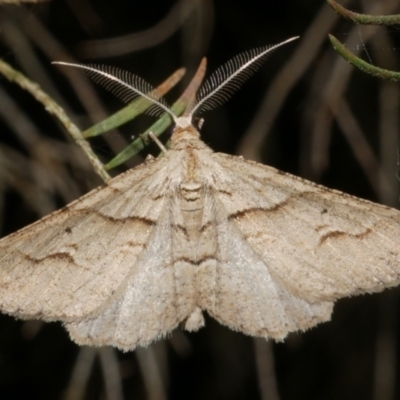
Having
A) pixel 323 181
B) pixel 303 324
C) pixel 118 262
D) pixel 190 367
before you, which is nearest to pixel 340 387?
pixel 190 367

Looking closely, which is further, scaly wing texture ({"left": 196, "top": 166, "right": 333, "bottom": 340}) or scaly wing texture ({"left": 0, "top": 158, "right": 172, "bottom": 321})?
scaly wing texture ({"left": 196, "top": 166, "right": 333, "bottom": 340})

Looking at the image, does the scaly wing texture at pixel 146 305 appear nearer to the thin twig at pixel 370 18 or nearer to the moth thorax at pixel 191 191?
the moth thorax at pixel 191 191

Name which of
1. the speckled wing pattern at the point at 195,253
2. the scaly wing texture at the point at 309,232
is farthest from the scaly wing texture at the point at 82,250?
the scaly wing texture at the point at 309,232

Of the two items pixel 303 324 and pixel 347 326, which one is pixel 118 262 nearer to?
pixel 303 324

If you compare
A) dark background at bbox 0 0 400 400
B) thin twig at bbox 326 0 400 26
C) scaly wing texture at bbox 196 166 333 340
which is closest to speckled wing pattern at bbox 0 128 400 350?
scaly wing texture at bbox 196 166 333 340

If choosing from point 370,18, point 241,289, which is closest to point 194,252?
point 241,289

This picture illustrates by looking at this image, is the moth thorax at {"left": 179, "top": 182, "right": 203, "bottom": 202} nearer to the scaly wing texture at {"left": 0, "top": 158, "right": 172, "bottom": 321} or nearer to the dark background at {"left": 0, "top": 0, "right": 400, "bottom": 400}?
the scaly wing texture at {"left": 0, "top": 158, "right": 172, "bottom": 321}

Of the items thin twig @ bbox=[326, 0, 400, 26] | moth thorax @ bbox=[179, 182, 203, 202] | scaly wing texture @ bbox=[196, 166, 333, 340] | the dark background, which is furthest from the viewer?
the dark background
